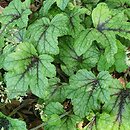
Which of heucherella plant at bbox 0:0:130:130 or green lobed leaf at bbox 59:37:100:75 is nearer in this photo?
heucherella plant at bbox 0:0:130:130

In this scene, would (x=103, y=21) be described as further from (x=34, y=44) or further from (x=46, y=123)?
(x=46, y=123)

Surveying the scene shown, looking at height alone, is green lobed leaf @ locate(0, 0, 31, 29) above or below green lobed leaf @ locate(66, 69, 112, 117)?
above

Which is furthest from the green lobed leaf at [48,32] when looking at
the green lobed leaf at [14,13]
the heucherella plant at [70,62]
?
the green lobed leaf at [14,13]

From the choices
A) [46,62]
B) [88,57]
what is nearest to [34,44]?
[46,62]

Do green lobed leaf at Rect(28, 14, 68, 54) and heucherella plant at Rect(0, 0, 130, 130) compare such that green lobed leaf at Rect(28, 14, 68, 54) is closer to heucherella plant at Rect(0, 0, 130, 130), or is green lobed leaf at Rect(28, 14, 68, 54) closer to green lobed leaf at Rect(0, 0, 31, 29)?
heucherella plant at Rect(0, 0, 130, 130)

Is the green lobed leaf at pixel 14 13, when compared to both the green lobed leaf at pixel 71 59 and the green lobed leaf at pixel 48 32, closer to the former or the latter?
the green lobed leaf at pixel 48 32

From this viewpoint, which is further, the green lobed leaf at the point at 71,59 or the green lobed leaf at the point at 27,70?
the green lobed leaf at the point at 71,59

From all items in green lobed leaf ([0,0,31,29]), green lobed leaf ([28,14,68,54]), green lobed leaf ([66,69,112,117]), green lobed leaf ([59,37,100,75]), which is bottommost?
green lobed leaf ([66,69,112,117])

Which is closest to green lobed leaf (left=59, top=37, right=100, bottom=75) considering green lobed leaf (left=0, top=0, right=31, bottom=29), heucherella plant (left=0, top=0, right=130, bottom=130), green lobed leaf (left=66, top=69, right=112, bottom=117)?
heucherella plant (left=0, top=0, right=130, bottom=130)
